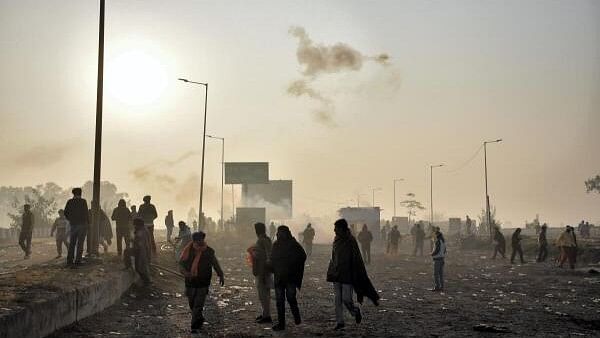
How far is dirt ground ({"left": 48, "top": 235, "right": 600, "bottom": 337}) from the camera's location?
428 inches

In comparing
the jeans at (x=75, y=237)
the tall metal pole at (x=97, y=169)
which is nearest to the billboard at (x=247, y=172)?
the tall metal pole at (x=97, y=169)

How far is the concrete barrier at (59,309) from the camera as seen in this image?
852cm

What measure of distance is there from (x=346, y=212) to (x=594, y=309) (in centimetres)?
5048

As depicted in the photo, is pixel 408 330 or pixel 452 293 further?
pixel 452 293

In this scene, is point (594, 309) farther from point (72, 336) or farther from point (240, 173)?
point (240, 173)

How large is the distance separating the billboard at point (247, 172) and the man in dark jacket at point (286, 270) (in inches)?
3002

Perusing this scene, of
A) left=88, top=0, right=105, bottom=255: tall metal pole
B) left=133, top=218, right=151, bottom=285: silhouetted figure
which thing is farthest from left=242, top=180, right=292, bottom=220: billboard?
left=133, top=218, right=151, bottom=285: silhouetted figure

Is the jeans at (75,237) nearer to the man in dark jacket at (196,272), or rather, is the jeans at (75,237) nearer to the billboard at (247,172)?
the man in dark jacket at (196,272)

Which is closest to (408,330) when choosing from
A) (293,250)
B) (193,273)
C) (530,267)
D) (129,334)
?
(293,250)

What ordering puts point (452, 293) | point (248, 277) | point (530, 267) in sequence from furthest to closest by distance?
point (530, 267)
point (248, 277)
point (452, 293)

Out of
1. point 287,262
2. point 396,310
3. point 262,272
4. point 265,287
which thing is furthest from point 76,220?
point 396,310

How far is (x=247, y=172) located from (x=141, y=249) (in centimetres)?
7216

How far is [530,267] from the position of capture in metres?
29.0

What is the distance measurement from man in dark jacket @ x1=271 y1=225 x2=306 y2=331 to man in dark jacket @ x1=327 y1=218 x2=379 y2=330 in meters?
0.58
